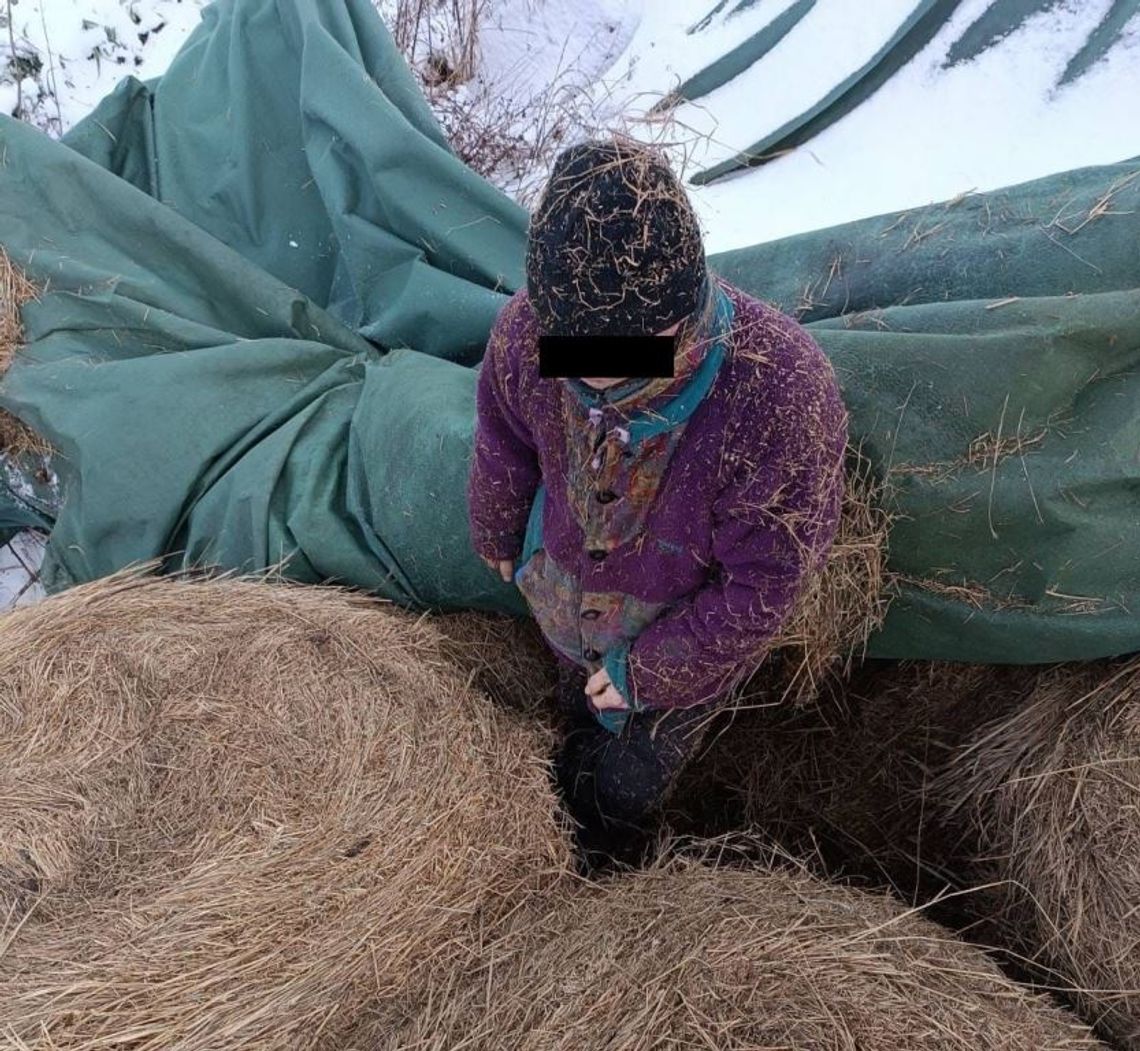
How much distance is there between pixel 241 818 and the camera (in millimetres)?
1350

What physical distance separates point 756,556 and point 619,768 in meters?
0.58

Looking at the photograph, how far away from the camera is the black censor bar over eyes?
96cm

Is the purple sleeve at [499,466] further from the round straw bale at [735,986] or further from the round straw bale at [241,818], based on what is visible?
the round straw bale at [735,986]

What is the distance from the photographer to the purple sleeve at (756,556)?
1.11 meters

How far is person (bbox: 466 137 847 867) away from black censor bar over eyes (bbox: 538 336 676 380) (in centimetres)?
1

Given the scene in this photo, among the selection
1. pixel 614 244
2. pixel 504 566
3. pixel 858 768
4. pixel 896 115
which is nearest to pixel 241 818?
pixel 504 566

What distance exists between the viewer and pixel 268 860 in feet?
4.28

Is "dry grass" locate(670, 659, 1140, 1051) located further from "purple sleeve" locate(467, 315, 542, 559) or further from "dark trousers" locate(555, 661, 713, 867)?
"purple sleeve" locate(467, 315, 542, 559)

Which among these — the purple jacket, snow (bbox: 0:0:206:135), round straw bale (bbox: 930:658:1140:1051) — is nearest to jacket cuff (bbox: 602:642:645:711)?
the purple jacket

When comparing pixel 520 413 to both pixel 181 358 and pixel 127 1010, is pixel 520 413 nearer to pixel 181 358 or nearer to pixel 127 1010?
pixel 127 1010

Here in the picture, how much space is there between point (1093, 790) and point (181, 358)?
1866 millimetres

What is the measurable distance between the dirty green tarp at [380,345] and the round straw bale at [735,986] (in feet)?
1.67

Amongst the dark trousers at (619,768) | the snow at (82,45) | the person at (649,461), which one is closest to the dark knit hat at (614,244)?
the person at (649,461)

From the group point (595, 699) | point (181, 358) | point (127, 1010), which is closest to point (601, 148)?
point (595, 699)
